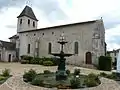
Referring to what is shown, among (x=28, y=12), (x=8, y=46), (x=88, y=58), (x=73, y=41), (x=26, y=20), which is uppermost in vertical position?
(x=28, y=12)

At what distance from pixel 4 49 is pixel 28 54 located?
19.6 ft

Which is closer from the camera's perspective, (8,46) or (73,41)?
(73,41)

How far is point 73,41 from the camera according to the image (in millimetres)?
30953

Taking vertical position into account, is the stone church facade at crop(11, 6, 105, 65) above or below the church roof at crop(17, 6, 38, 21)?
below

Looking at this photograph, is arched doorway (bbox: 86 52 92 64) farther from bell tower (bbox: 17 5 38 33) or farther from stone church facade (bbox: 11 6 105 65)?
bell tower (bbox: 17 5 38 33)

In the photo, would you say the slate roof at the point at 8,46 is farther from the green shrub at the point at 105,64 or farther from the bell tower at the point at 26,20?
the green shrub at the point at 105,64

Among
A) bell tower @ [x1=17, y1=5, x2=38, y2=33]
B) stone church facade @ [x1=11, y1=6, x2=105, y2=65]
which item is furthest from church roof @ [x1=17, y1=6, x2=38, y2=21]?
stone church facade @ [x1=11, y1=6, x2=105, y2=65]

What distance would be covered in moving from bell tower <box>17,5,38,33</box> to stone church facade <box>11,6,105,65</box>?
477 centimetres

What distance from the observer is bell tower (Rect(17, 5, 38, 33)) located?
41938mm

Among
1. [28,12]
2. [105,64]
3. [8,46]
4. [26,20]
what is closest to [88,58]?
[105,64]

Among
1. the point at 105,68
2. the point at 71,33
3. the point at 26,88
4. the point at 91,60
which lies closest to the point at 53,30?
the point at 71,33

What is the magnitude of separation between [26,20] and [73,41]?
16.1 metres

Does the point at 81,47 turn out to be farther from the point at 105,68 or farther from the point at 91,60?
the point at 105,68

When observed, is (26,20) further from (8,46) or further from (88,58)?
(88,58)
